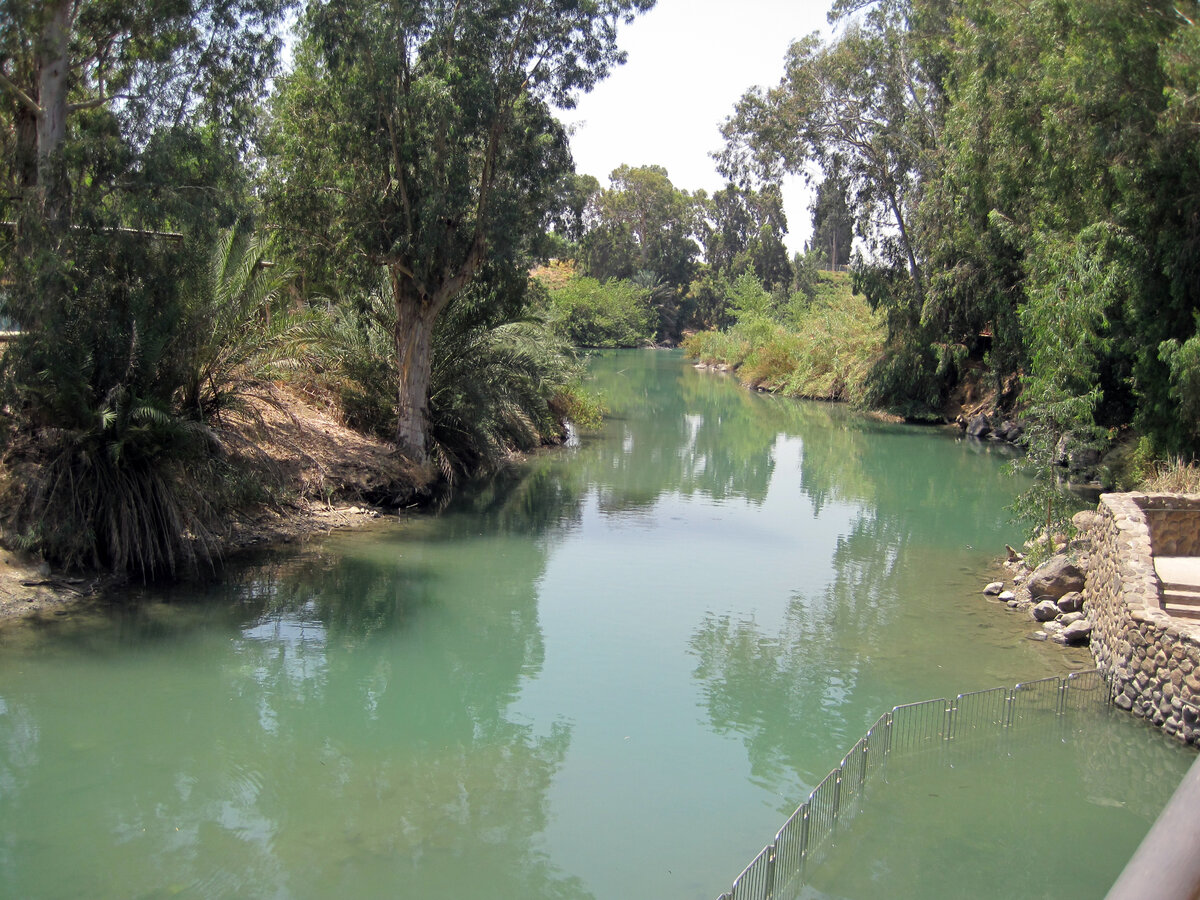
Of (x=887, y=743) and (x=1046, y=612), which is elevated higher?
(x=1046, y=612)

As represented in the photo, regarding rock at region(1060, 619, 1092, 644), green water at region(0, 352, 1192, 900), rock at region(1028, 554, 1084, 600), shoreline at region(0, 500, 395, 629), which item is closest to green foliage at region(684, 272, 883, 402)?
green water at region(0, 352, 1192, 900)

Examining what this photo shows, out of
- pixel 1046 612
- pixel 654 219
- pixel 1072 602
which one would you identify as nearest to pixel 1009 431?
pixel 1072 602

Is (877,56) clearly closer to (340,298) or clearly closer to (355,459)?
(340,298)

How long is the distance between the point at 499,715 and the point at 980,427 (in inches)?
1078

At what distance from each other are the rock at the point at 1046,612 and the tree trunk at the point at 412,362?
11.1m

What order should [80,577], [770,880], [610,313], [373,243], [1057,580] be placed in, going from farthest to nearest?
[610,313]
[373,243]
[1057,580]
[80,577]
[770,880]

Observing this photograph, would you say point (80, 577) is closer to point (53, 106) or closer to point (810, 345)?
point (53, 106)

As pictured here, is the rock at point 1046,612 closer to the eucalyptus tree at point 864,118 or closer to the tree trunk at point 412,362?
the tree trunk at point 412,362

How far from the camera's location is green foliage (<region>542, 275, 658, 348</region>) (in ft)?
165

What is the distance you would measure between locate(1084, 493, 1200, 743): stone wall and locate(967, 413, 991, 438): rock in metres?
20.8

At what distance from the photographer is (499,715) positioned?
373 inches

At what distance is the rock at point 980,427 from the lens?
33.0 metres

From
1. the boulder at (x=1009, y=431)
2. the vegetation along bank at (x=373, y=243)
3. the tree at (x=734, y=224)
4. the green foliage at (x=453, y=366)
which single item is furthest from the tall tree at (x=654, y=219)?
the green foliage at (x=453, y=366)

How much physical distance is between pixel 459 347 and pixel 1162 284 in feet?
41.4
